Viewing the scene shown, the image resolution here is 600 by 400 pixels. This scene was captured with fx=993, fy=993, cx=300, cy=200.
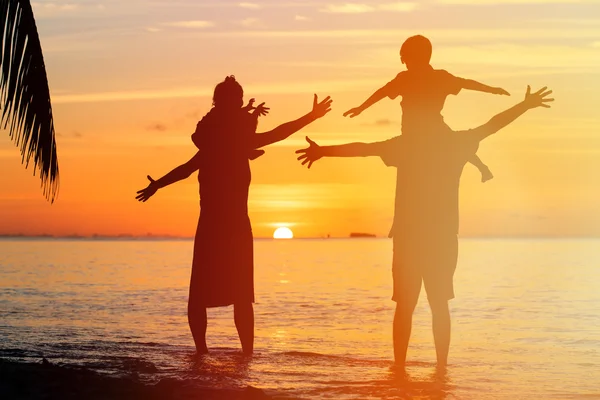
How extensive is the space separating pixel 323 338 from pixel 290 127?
24.4 ft

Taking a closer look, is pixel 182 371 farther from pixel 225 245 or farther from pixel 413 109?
pixel 413 109

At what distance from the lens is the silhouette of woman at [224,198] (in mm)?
11727

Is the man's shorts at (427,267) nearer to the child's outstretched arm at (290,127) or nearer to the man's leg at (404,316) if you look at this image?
the man's leg at (404,316)

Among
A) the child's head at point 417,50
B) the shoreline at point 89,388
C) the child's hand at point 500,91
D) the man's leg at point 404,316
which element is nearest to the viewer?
the shoreline at point 89,388

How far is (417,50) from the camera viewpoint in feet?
34.7

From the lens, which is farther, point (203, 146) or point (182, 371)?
point (203, 146)

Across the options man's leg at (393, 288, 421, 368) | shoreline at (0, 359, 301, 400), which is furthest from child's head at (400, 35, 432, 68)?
shoreline at (0, 359, 301, 400)

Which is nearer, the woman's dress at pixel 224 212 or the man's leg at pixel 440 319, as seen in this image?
the man's leg at pixel 440 319

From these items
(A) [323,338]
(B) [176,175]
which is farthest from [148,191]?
(A) [323,338]

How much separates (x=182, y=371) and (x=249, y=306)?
1.28 meters

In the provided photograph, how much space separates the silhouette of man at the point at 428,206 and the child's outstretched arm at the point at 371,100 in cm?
40

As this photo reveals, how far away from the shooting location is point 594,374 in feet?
43.5

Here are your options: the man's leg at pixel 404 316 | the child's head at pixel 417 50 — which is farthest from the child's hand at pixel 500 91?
the man's leg at pixel 404 316

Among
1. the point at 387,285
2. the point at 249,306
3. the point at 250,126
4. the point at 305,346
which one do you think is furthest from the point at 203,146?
the point at 387,285
